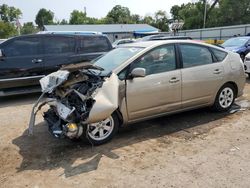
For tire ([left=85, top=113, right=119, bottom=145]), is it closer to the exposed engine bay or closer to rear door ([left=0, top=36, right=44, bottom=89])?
the exposed engine bay

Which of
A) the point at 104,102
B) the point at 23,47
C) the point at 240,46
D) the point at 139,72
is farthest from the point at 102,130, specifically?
the point at 240,46

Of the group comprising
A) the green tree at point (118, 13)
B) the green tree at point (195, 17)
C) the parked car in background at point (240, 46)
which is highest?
the green tree at point (118, 13)

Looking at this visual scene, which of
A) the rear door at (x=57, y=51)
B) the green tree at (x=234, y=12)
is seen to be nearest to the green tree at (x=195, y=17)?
the green tree at (x=234, y=12)

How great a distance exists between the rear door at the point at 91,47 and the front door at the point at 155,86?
3.99m

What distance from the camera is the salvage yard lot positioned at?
392 cm

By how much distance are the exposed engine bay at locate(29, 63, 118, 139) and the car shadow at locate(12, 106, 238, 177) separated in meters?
0.35

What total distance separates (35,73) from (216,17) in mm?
51987

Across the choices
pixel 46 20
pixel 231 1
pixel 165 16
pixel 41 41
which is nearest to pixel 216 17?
pixel 231 1

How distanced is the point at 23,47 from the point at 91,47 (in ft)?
6.72

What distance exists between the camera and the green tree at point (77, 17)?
88431mm

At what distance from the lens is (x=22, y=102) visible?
8477 millimetres

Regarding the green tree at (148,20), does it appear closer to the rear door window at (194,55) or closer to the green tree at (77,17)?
the green tree at (77,17)

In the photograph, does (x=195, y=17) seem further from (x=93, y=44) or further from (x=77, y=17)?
(x=93, y=44)

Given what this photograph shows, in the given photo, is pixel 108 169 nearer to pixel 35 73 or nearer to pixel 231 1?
pixel 35 73
